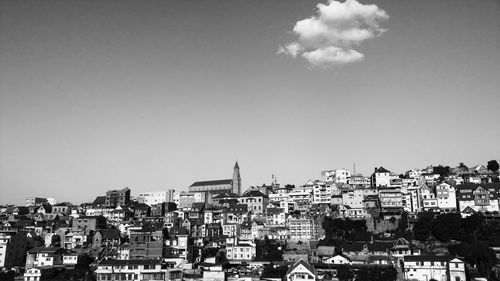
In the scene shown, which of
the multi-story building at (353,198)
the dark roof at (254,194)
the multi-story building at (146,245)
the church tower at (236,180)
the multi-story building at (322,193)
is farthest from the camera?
the church tower at (236,180)

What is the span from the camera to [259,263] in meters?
63.8

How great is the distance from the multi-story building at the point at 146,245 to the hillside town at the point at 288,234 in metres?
0.15

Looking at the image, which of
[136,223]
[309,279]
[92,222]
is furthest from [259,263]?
[92,222]

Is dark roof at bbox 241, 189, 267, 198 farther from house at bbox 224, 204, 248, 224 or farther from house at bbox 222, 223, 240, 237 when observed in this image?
house at bbox 222, 223, 240, 237

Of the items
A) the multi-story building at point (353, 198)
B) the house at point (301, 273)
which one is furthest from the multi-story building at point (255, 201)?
the house at point (301, 273)

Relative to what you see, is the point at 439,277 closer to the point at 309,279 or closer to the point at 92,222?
the point at 309,279

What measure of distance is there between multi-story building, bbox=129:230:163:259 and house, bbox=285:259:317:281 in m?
19.2

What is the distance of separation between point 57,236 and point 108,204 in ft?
80.8

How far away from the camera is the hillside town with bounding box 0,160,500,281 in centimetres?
5616

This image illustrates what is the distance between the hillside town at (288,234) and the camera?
56156 mm

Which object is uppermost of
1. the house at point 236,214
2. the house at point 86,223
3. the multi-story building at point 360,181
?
the multi-story building at point 360,181

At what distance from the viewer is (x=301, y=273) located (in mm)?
54375

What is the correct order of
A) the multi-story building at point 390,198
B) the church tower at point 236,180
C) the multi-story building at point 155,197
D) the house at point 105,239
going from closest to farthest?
1. the house at point 105,239
2. the multi-story building at point 390,198
3. the multi-story building at point 155,197
4. the church tower at point 236,180

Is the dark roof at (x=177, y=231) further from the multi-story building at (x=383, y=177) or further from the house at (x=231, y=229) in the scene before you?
the multi-story building at (x=383, y=177)
